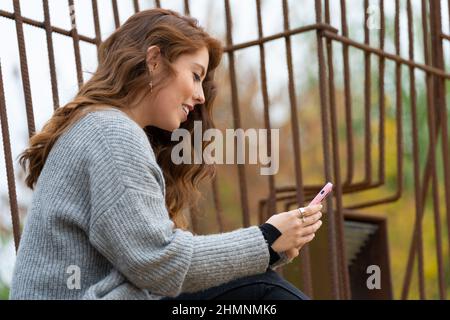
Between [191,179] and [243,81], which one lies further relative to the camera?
[243,81]

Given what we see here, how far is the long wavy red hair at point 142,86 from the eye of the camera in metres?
2.96

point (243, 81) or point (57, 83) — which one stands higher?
point (243, 81)

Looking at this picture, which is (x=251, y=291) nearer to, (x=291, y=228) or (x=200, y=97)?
(x=291, y=228)

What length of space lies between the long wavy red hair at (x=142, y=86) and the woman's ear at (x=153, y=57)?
0.04 ft

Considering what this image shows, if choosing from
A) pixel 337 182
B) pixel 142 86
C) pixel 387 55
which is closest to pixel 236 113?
pixel 337 182

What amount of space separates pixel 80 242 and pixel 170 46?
64 cm

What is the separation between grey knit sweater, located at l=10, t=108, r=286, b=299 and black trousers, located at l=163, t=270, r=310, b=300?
17 millimetres

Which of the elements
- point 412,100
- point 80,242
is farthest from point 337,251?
point 80,242

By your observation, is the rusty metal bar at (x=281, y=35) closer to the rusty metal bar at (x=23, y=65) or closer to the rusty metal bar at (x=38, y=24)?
the rusty metal bar at (x=38, y=24)

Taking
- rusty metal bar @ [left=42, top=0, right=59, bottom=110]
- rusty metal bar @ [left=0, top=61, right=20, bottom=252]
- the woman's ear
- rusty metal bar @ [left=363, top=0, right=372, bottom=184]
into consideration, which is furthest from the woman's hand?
rusty metal bar @ [left=363, top=0, right=372, bottom=184]

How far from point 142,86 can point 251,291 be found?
652 millimetres

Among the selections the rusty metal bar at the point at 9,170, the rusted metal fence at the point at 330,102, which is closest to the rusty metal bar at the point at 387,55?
the rusted metal fence at the point at 330,102

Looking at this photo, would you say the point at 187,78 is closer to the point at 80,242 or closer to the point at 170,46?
the point at 170,46
